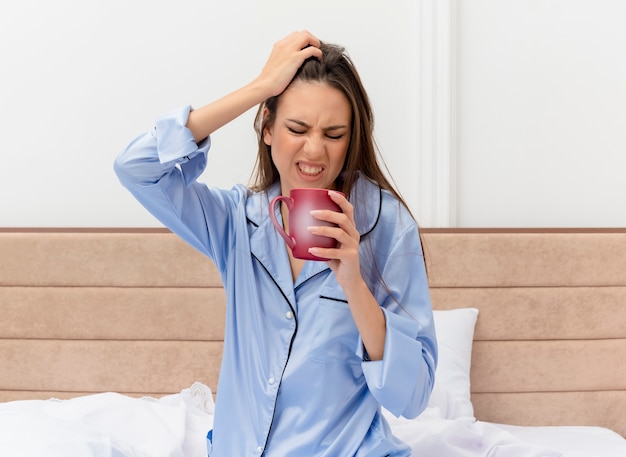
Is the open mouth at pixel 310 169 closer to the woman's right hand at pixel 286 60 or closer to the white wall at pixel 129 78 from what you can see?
the woman's right hand at pixel 286 60

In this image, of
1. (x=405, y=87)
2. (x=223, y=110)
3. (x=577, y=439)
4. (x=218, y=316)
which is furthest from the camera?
(x=405, y=87)

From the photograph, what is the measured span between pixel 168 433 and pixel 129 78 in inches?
51.2

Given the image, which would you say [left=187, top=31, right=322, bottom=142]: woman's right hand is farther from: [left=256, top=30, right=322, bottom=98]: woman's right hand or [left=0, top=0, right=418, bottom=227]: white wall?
[left=0, top=0, right=418, bottom=227]: white wall

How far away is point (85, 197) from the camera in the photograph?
8.73 feet

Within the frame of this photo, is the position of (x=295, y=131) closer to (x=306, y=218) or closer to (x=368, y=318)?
(x=306, y=218)

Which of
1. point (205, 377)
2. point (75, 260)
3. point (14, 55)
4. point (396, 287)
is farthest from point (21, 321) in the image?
point (396, 287)

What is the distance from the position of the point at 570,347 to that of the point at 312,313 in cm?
140

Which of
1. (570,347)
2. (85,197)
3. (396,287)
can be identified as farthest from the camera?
(85,197)

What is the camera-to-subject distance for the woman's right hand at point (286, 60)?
1332 mm

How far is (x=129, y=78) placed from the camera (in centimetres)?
264

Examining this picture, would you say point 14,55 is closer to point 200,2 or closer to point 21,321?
point 200,2

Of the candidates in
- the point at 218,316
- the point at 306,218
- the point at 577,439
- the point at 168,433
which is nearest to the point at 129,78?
the point at 218,316

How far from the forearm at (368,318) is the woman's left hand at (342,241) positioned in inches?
0.8

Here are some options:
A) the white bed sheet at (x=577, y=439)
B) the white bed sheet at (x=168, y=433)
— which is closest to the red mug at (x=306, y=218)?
the white bed sheet at (x=168, y=433)
